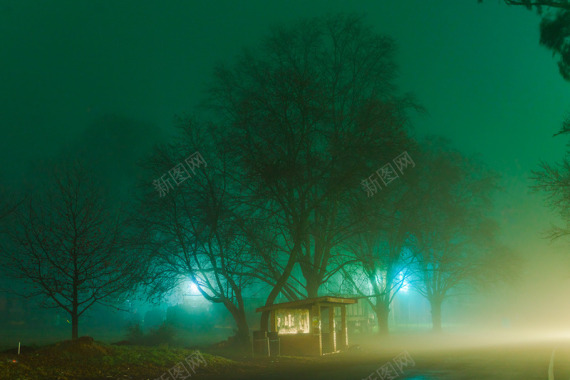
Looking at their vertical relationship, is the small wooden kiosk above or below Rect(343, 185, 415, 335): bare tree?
below

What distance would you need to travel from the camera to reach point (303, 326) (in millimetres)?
24891

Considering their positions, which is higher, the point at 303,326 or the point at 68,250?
the point at 68,250

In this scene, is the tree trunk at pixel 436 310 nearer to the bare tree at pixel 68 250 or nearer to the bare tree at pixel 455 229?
the bare tree at pixel 455 229

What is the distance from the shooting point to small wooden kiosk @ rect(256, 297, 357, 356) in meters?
24.3

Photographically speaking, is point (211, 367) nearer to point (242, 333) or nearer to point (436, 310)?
point (242, 333)

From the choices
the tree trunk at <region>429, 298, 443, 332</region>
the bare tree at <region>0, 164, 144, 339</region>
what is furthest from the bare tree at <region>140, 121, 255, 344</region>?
the tree trunk at <region>429, 298, 443, 332</region>

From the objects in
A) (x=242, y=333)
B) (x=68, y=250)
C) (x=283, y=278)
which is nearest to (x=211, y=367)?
(x=68, y=250)

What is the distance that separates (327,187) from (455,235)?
20042mm

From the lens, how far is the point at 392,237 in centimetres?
3550

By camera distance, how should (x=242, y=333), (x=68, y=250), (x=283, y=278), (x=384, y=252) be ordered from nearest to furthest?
(x=68, y=250) → (x=283, y=278) → (x=242, y=333) → (x=384, y=252)

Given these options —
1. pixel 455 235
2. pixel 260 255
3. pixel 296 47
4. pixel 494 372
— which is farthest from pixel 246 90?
pixel 455 235

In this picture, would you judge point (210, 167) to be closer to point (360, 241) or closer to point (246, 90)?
point (246, 90)

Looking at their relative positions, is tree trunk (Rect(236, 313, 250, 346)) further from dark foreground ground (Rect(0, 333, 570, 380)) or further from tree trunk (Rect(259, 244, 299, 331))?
dark foreground ground (Rect(0, 333, 570, 380))

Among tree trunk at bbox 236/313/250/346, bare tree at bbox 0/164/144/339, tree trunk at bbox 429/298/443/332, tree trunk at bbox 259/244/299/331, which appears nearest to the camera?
bare tree at bbox 0/164/144/339
